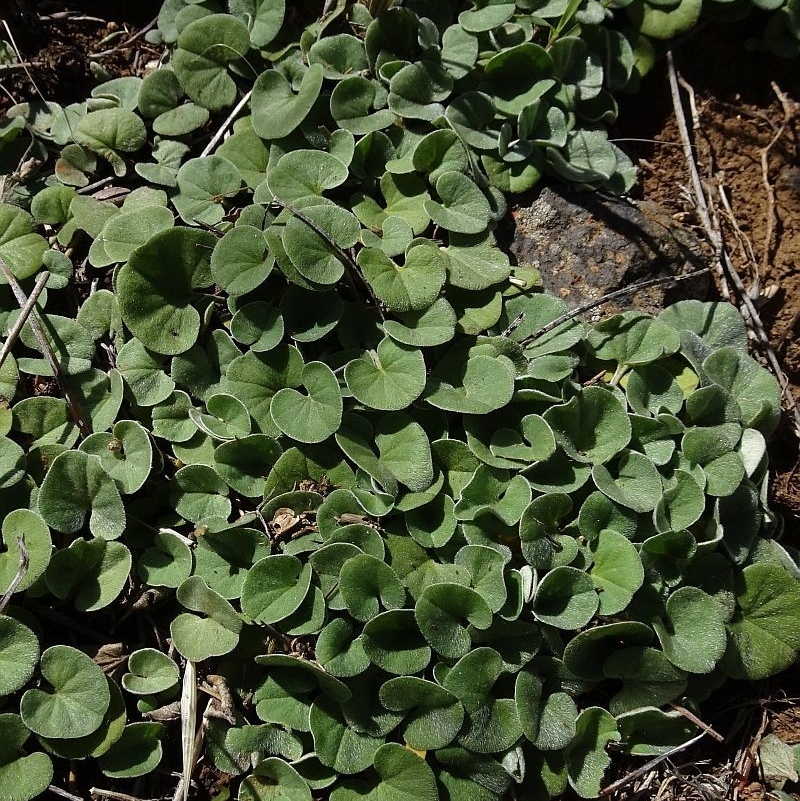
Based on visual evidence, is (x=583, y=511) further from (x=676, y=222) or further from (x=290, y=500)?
(x=676, y=222)

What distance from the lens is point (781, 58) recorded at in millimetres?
2645

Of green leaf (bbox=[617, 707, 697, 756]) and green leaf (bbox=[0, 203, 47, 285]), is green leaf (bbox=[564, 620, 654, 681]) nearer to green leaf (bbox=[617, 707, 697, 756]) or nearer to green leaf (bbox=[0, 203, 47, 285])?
green leaf (bbox=[617, 707, 697, 756])

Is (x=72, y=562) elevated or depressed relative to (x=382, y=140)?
depressed

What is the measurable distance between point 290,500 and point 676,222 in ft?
5.12

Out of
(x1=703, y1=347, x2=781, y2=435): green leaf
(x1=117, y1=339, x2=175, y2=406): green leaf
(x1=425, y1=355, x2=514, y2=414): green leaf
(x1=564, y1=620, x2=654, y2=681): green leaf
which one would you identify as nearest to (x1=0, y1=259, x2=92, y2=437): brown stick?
(x1=117, y1=339, x2=175, y2=406): green leaf

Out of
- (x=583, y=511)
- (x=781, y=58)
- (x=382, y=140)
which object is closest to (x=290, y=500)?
(x=583, y=511)

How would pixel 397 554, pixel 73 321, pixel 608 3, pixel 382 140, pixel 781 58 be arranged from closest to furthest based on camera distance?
pixel 397 554
pixel 73 321
pixel 382 140
pixel 608 3
pixel 781 58

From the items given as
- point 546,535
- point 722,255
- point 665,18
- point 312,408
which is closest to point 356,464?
point 312,408

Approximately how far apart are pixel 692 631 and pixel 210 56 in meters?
2.18

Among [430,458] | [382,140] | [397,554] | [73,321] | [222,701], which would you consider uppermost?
[382,140]

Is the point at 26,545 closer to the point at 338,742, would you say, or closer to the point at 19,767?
the point at 19,767

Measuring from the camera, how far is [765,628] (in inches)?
75.2

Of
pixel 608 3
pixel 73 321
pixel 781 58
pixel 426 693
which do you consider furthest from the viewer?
pixel 781 58

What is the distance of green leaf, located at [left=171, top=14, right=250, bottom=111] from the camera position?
2248mm
